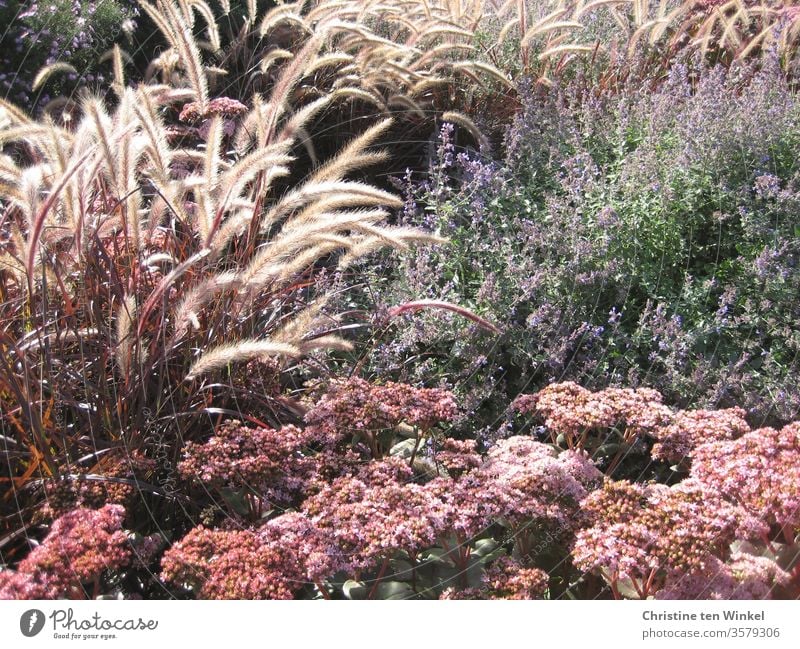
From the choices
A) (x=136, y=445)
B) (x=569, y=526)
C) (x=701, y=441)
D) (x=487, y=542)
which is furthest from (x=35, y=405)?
(x=701, y=441)

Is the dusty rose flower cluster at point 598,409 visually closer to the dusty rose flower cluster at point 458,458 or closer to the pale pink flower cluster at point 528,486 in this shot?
the pale pink flower cluster at point 528,486

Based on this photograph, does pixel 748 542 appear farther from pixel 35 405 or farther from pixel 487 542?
pixel 35 405

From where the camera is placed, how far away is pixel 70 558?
1978mm

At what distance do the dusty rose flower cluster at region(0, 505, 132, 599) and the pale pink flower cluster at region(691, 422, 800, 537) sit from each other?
1421 mm

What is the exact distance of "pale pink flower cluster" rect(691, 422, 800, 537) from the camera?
218cm

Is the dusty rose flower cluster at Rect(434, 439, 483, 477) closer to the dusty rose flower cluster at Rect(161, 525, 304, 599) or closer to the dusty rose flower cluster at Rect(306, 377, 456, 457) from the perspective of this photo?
the dusty rose flower cluster at Rect(306, 377, 456, 457)

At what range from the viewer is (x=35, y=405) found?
7.63 ft

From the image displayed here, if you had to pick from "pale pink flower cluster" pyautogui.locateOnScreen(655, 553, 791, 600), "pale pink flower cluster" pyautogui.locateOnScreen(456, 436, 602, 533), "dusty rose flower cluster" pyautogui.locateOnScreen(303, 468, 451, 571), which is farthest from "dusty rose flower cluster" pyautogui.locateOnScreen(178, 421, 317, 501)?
"pale pink flower cluster" pyautogui.locateOnScreen(655, 553, 791, 600)

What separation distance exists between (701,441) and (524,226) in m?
1.22

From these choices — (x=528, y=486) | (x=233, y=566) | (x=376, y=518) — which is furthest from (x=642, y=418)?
(x=233, y=566)
